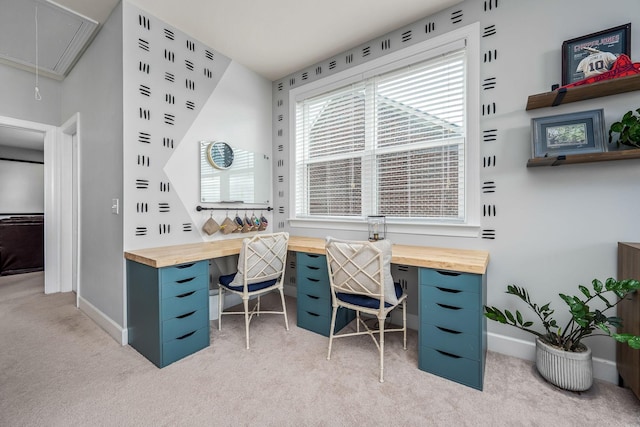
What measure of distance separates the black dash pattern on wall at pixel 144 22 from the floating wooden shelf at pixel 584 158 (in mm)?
3142

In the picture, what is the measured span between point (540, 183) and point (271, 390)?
2.24 meters

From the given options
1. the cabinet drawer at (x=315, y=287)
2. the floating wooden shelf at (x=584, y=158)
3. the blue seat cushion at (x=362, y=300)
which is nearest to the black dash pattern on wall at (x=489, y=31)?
the floating wooden shelf at (x=584, y=158)

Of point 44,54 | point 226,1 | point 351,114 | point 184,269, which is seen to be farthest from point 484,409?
point 44,54

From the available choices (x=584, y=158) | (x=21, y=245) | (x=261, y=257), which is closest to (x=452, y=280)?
(x=584, y=158)

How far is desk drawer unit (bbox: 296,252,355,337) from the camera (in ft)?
7.42

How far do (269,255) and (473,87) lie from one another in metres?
2.09

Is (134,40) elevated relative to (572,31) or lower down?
elevated

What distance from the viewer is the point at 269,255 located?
221 centimetres

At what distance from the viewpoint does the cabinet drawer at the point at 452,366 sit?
161cm

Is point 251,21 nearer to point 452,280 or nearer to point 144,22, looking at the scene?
point 144,22

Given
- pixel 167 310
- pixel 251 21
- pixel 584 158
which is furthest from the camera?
pixel 251 21

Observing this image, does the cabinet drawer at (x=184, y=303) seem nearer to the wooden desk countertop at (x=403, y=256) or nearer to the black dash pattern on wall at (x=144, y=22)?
the wooden desk countertop at (x=403, y=256)

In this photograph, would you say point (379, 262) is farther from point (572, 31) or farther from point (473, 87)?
point (572, 31)

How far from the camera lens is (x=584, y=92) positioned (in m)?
1.61
